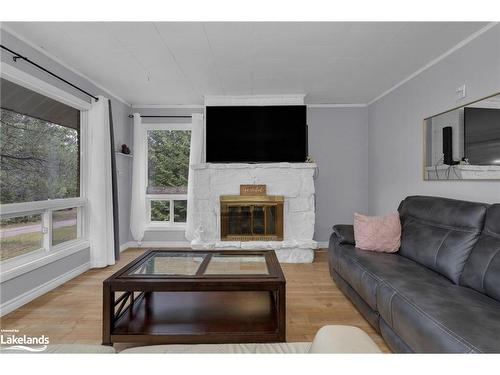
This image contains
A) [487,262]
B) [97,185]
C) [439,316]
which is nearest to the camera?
[439,316]

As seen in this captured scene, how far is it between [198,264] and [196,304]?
0.96 ft

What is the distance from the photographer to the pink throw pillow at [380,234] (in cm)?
261

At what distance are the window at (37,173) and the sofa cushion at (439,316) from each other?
303 centimetres

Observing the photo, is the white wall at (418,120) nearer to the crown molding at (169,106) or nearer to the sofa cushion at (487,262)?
the sofa cushion at (487,262)

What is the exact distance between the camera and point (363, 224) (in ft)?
9.00

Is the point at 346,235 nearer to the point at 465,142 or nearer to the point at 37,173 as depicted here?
the point at 465,142

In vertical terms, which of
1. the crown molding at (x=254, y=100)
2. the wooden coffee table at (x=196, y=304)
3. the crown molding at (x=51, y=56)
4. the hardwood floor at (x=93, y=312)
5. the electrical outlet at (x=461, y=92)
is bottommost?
the hardwood floor at (x=93, y=312)

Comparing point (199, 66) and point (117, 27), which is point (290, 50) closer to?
point (199, 66)

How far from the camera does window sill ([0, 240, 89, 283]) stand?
7.88ft

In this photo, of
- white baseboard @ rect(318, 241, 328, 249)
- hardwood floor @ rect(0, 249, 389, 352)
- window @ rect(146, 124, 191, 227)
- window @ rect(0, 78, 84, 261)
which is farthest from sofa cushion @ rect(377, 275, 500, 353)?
window @ rect(146, 124, 191, 227)

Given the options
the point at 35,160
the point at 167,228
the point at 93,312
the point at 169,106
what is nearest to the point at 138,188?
the point at 167,228

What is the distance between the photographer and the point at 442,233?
2195 millimetres

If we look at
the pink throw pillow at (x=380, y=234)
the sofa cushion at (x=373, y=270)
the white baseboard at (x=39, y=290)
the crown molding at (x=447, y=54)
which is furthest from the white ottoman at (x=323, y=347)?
the crown molding at (x=447, y=54)

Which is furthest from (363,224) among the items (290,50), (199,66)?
(199,66)
